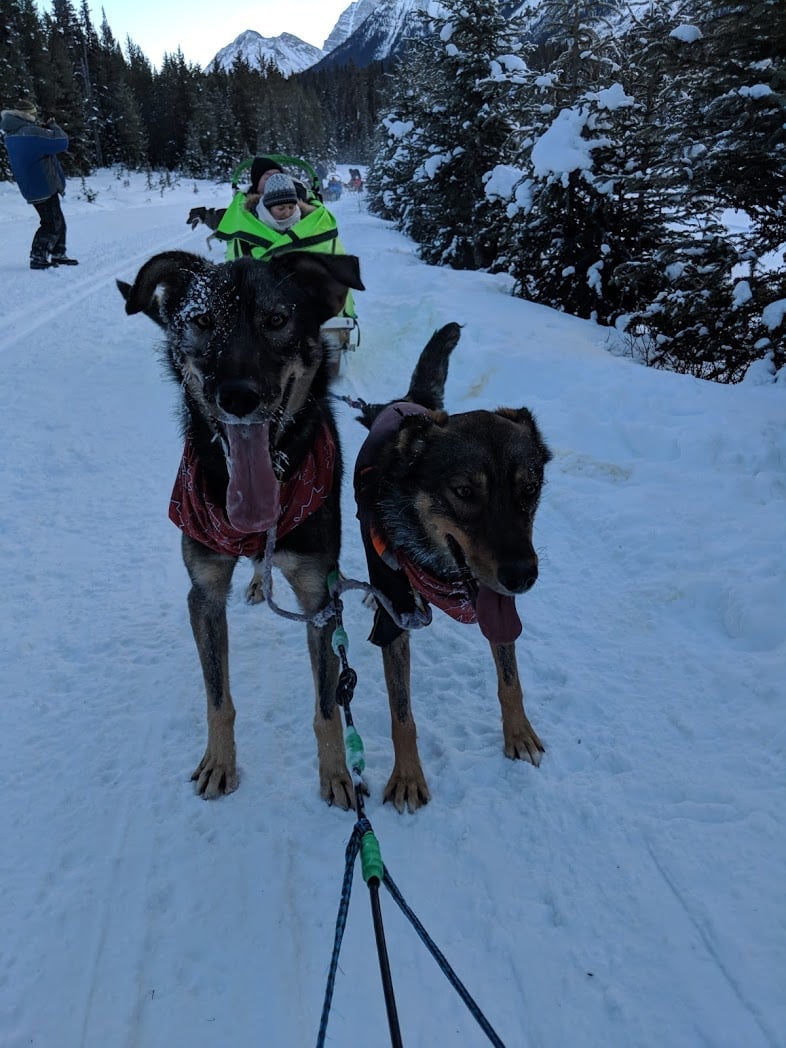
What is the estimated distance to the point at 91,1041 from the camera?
174 centimetres

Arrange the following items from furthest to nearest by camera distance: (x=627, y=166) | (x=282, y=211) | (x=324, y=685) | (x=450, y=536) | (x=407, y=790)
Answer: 1. (x=627, y=166)
2. (x=282, y=211)
3. (x=324, y=685)
4. (x=407, y=790)
5. (x=450, y=536)

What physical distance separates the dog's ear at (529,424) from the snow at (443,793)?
1159 mm

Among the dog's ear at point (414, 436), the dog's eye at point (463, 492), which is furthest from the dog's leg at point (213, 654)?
the dog's eye at point (463, 492)

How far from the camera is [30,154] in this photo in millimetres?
11172

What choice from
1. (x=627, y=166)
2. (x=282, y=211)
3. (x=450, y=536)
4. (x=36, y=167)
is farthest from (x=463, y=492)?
(x=36, y=167)

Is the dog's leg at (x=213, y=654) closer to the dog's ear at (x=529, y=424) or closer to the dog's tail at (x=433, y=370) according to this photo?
the dog's ear at (x=529, y=424)

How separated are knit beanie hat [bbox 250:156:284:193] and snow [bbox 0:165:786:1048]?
4.85 metres

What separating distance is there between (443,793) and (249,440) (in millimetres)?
1610

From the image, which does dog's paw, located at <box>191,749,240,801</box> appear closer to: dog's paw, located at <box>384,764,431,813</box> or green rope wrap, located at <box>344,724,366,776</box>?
dog's paw, located at <box>384,764,431,813</box>

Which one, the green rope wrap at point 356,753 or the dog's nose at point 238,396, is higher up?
the dog's nose at point 238,396

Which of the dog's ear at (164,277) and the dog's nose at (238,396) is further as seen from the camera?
the dog's ear at (164,277)

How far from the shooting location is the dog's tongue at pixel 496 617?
7.52 ft

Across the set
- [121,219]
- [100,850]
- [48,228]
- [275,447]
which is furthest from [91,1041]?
[121,219]

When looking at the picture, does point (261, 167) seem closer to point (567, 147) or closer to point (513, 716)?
point (567, 147)
